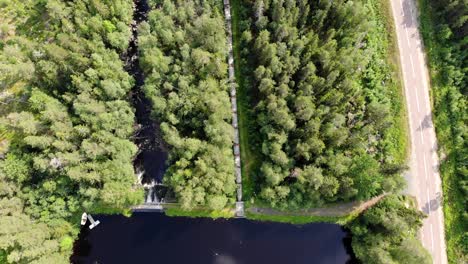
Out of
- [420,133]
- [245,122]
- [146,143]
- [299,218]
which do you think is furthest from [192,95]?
[420,133]

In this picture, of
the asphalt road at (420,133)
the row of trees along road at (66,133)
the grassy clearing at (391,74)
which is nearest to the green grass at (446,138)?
the asphalt road at (420,133)

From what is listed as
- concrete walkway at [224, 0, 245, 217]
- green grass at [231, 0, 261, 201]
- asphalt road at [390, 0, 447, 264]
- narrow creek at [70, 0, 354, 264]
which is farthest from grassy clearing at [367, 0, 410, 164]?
A: concrete walkway at [224, 0, 245, 217]

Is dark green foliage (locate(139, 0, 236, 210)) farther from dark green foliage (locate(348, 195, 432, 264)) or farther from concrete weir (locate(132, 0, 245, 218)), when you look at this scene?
dark green foliage (locate(348, 195, 432, 264))

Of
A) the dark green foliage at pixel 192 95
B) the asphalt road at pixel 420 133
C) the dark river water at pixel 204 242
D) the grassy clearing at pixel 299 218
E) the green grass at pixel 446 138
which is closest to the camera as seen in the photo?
the dark green foliage at pixel 192 95

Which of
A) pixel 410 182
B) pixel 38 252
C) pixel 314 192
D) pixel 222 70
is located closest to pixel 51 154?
pixel 38 252

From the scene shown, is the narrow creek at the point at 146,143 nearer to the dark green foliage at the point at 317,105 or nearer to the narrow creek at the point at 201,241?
the narrow creek at the point at 201,241

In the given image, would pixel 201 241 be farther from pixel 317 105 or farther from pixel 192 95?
pixel 317 105
